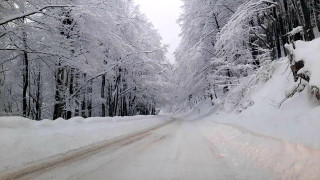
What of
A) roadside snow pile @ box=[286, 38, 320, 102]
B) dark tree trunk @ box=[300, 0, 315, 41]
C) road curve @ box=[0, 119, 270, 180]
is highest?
dark tree trunk @ box=[300, 0, 315, 41]

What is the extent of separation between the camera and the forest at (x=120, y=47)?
447 inches

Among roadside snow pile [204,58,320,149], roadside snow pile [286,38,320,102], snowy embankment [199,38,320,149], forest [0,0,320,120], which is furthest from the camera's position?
forest [0,0,320,120]

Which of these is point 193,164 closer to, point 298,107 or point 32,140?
point 32,140

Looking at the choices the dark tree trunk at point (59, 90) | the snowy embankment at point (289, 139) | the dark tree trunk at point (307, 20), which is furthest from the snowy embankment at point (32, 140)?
the dark tree trunk at point (307, 20)

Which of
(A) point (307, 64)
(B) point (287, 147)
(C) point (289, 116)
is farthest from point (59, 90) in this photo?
(B) point (287, 147)

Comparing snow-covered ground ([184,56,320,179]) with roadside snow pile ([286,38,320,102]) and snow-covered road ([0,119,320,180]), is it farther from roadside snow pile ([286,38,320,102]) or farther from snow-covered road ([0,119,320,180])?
roadside snow pile ([286,38,320,102])

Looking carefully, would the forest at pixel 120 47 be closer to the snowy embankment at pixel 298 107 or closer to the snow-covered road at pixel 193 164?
the snowy embankment at pixel 298 107

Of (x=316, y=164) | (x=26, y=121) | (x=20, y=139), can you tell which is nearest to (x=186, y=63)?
(x=26, y=121)

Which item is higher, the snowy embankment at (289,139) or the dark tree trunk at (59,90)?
the dark tree trunk at (59,90)

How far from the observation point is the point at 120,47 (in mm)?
15547

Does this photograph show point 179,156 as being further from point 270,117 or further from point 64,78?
point 64,78

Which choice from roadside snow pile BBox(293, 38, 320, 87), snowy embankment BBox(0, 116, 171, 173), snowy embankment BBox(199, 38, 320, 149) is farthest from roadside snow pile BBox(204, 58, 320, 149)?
snowy embankment BBox(0, 116, 171, 173)

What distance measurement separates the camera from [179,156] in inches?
209

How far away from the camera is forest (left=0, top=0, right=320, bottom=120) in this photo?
1134 centimetres
